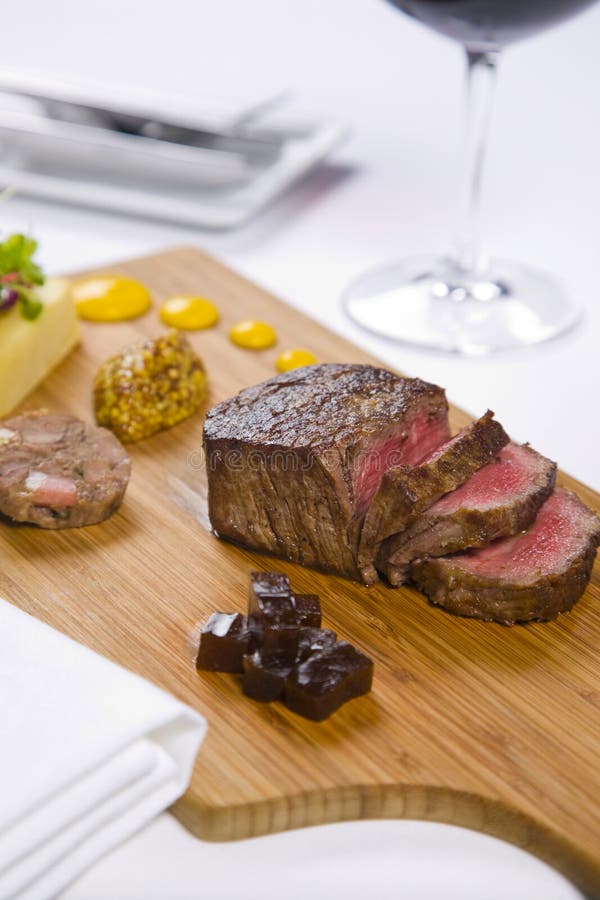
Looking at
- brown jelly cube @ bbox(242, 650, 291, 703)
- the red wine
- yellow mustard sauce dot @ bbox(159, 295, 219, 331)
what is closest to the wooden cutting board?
brown jelly cube @ bbox(242, 650, 291, 703)

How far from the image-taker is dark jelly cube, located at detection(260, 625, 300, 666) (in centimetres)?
296

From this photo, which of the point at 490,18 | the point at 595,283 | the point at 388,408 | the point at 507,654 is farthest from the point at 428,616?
the point at 595,283

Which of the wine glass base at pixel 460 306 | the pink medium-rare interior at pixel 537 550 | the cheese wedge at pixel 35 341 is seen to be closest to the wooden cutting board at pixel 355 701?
the pink medium-rare interior at pixel 537 550

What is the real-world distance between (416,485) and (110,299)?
2147mm

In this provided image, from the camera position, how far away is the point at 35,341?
Answer: 438 cm

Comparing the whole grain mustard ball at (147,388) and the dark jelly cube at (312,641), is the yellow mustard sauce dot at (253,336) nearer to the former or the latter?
the whole grain mustard ball at (147,388)

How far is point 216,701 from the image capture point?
117 inches

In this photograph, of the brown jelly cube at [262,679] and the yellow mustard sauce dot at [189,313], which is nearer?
the brown jelly cube at [262,679]

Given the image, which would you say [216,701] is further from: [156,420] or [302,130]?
[302,130]

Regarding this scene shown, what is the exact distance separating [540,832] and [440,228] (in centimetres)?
399

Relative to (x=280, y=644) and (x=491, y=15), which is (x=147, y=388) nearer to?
(x=280, y=644)

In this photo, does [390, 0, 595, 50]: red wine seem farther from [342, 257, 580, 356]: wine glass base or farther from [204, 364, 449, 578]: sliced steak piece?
[204, 364, 449, 578]: sliced steak piece

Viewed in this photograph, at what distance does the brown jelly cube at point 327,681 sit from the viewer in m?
2.90

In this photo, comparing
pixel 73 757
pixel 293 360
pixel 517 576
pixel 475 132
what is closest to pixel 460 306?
pixel 475 132
